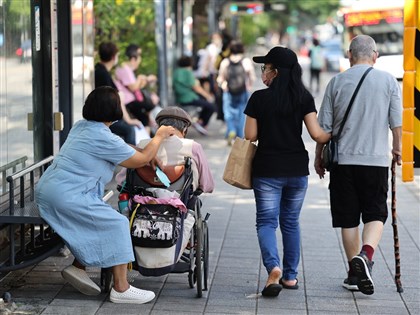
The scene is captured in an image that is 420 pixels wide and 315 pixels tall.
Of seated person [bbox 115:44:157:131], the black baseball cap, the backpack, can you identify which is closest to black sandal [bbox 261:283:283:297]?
the black baseball cap

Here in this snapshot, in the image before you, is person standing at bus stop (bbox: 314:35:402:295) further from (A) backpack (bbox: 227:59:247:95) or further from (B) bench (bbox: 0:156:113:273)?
(A) backpack (bbox: 227:59:247:95)

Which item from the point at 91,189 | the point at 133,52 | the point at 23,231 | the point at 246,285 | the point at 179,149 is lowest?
the point at 246,285

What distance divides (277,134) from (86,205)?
1.36 m

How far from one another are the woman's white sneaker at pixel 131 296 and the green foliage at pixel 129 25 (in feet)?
22.9

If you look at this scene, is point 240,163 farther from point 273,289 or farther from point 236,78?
point 236,78

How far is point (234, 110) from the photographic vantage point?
16.2 m

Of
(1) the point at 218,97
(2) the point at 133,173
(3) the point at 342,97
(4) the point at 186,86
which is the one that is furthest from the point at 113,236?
(1) the point at 218,97

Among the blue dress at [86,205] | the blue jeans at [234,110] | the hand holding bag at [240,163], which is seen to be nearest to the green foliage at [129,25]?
the blue jeans at [234,110]

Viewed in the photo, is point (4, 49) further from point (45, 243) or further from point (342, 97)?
point (342, 97)

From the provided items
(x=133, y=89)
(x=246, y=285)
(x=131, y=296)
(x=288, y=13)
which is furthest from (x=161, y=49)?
(x=288, y=13)

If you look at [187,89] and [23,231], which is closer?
[23,231]

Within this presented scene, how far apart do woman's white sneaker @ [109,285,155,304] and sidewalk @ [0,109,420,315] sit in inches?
1.8

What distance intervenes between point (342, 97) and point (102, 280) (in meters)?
2.05

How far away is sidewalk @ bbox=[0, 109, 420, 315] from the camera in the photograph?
21.7 feet
